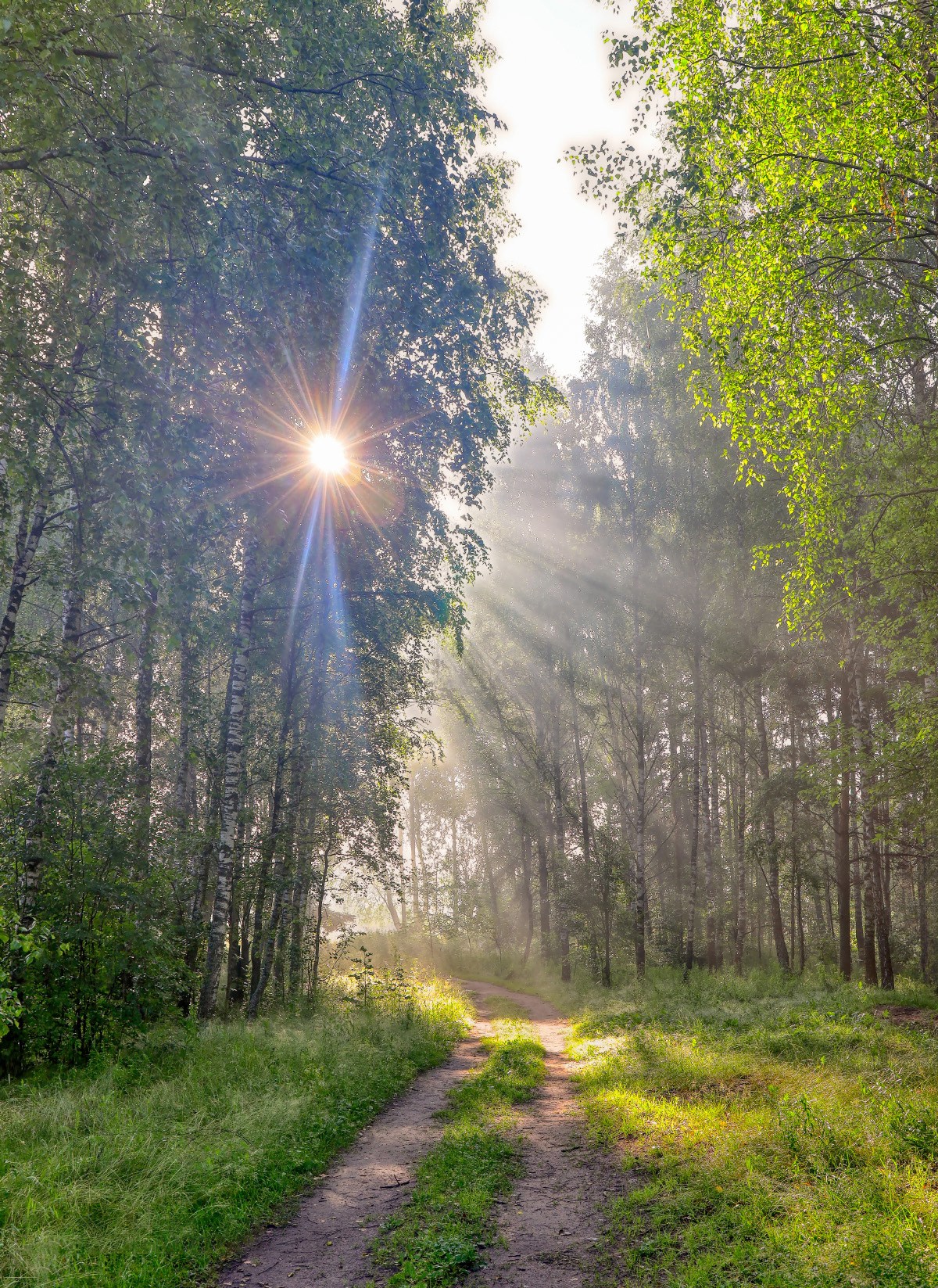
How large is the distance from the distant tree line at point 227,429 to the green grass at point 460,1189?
3.36m

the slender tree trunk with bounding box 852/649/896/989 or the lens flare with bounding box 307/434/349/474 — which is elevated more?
the lens flare with bounding box 307/434/349/474

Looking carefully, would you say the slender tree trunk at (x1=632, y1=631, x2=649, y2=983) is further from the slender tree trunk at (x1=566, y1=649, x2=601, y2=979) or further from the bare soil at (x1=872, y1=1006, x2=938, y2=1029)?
the bare soil at (x1=872, y1=1006, x2=938, y2=1029)

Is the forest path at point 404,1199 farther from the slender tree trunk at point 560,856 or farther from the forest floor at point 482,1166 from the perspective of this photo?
the slender tree trunk at point 560,856

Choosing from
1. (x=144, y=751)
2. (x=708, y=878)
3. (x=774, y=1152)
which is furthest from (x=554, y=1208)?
(x=708, y=878)

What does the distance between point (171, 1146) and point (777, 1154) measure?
534 cm

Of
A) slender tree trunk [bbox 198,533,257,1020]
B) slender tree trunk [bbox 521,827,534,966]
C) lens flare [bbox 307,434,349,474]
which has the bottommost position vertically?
slender tree trunk [bbox 521,827,534,966]

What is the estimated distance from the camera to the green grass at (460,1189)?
500cm

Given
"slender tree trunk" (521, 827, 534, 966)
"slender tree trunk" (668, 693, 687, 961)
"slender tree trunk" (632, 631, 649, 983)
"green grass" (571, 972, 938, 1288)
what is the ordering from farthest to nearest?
"slender tree trunk" (521, 827, 534, 966)
"slender tree trunk" (668, 693, 687, 961)
"slender tree trunk" (632, 631, 649, 983)
"green grass" (571, 972, 938, 1288)

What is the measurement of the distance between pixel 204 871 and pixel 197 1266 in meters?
11.3

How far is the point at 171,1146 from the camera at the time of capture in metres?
6.33

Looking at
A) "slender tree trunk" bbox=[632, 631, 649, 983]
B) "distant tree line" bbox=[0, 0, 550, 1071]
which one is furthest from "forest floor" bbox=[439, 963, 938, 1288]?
"slender tree trunk" bbox=[632, 631, 649, 983]

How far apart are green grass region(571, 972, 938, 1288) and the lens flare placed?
10.9 meters

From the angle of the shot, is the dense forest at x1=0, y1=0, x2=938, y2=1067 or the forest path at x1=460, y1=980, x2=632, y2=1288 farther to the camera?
the dense forest at x1=0, y1=0, x2=938, y2=1067

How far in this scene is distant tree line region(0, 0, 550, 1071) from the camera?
5941 millimetres
